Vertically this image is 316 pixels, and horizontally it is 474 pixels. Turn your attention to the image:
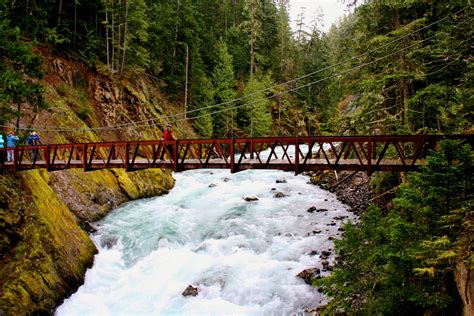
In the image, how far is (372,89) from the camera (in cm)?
1541

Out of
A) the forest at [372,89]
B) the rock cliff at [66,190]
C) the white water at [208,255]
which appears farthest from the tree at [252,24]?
the white water at [208,255]

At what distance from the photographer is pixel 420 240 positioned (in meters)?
8.35

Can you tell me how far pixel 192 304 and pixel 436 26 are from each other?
14.7 m

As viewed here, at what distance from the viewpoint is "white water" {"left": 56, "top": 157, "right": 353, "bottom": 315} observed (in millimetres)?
12633

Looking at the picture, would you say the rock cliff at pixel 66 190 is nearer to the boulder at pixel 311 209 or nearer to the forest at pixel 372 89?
the forest at pixel 372 89

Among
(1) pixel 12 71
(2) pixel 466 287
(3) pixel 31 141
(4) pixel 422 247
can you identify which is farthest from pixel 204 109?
(2) pixel 466 287

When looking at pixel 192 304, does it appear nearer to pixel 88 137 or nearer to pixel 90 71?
pixel 88 137

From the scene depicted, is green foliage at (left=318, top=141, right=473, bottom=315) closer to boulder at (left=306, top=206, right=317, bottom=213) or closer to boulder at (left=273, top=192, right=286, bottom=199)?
boulder at (left=306, top=206, right=317, bottom=213)

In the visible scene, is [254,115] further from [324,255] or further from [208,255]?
[324,255]

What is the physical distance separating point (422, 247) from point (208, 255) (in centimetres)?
1007

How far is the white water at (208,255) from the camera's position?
41.4 feet

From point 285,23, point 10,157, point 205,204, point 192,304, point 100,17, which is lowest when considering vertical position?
point 192,304

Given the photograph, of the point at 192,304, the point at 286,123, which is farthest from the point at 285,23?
the point at 192,304

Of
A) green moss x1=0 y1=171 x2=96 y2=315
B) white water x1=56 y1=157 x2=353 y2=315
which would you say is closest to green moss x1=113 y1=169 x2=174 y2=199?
white water x1=56 y1=157 x2=353 y2=315
